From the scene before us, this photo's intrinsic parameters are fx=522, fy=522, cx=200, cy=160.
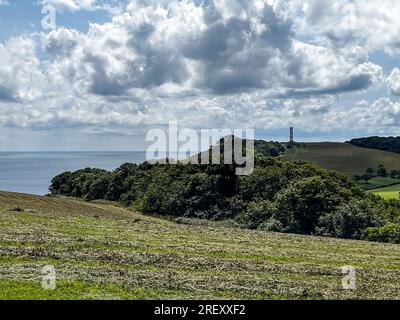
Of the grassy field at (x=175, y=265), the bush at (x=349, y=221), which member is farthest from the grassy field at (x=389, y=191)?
the grassy field at (x=175, y=265)

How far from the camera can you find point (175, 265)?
1521 inches

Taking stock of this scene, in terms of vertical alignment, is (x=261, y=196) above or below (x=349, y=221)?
above

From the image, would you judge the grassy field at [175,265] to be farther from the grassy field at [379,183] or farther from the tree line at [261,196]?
the grassy field at [379,183]

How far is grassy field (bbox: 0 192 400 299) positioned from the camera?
1177 inches

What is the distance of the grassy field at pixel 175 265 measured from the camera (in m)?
29.9

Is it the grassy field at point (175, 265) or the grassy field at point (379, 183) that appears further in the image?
the grassy field at point (379, 183)

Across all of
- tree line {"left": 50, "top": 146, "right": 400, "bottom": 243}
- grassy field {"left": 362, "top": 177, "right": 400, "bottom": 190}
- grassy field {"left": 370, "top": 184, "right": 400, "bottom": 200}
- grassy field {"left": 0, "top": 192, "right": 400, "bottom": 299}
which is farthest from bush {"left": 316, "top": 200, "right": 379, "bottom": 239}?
grassy field {"left": 362, "top": 177, "right": 400, "bottom": 190}

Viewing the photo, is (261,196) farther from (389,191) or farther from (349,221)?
(389,191)

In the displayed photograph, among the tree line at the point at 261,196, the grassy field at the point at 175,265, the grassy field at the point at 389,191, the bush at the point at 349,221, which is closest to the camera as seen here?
the grassy field at the point at 175,265

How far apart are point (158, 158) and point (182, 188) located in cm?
3843

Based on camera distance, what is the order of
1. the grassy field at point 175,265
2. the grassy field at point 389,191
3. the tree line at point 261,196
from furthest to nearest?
1. the grassy field at point 389,191
2. the tree line at point 261,196
3. the grassy field at point 175,265

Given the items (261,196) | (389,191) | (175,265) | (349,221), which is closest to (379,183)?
(389,191)

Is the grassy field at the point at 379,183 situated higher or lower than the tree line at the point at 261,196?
higher
